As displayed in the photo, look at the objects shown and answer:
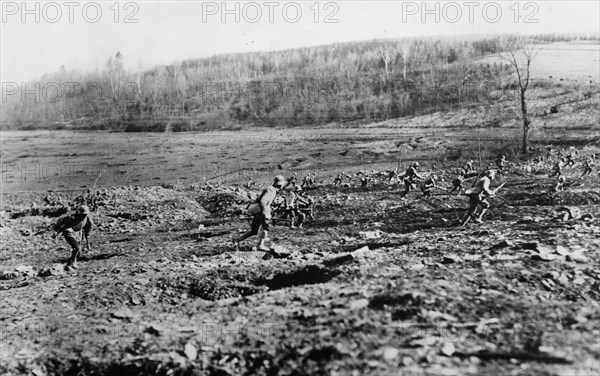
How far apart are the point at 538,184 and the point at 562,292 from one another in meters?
10.6

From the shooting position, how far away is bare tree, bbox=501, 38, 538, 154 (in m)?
23.2

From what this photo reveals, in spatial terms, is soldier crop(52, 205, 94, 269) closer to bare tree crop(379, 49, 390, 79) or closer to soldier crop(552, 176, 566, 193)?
soldier crop(552, 176, 566, 193)

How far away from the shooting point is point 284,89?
123ft

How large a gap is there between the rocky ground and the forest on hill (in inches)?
948

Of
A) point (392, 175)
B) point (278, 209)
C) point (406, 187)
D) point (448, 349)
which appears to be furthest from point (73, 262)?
point (392, 175)

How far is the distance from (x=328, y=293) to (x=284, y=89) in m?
32.7

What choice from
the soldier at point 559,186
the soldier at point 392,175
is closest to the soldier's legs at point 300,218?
the soldier at point 559,186

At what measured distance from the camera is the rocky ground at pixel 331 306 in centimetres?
460

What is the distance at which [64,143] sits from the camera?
119 ft

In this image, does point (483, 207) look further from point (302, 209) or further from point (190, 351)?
point (190, 351)

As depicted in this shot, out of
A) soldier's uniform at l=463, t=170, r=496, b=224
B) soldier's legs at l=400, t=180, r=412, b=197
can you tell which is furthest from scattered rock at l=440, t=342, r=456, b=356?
soldier's legs at l=400, t=180, r=412, b=197

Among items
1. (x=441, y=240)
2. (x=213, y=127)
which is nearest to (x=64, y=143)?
(x=213, y=127)

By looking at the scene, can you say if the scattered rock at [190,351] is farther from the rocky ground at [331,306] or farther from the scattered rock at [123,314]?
the scattered rock at [123,314]

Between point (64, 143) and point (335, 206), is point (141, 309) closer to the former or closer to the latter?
point (335, 206)
